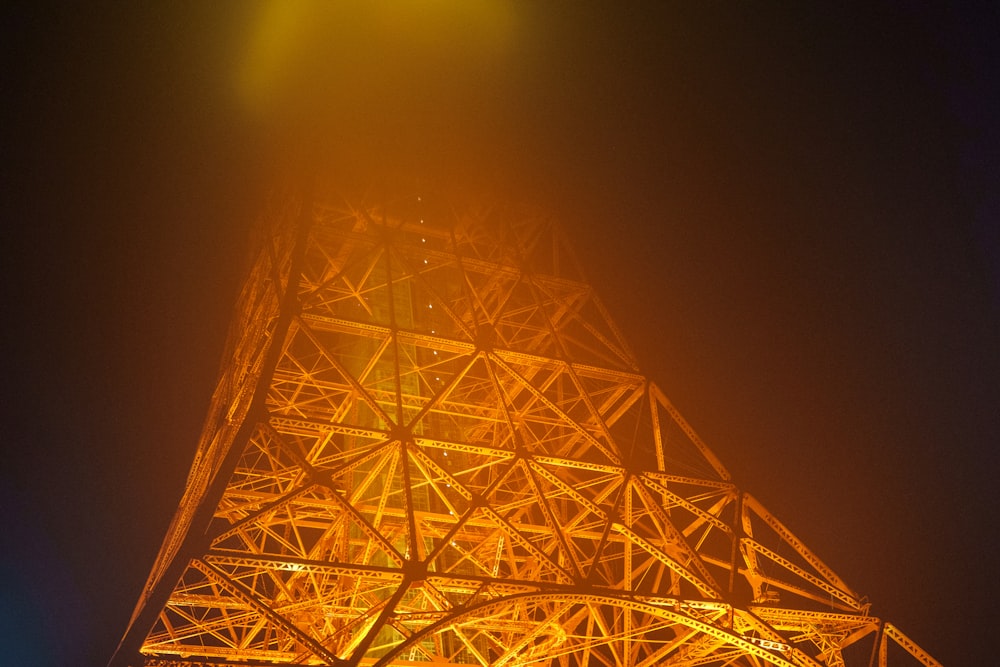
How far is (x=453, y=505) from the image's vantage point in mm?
13453

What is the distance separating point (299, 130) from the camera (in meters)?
13.8

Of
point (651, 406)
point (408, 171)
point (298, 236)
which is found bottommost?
point (651, 406)

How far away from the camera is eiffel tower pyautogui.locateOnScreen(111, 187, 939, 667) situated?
328 inches

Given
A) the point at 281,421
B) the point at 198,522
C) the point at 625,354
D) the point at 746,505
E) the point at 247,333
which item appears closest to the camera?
the point at 198,522

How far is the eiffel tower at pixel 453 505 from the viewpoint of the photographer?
8.34 meters

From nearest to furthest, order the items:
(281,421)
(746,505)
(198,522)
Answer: (198,522) < (281,421) < (746,505)

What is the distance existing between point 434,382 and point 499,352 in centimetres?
508

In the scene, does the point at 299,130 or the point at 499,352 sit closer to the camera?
the point at 499,352

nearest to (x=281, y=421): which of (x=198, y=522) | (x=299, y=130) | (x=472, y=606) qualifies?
(x=198, y=522)

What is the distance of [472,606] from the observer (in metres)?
7.62

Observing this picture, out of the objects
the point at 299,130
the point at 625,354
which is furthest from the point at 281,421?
the point at 299,130

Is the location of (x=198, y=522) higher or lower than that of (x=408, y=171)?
lower

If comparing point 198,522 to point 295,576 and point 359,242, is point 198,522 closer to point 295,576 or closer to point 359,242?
point 295,576

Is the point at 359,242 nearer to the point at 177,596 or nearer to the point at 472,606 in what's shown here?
the point at 177,596
